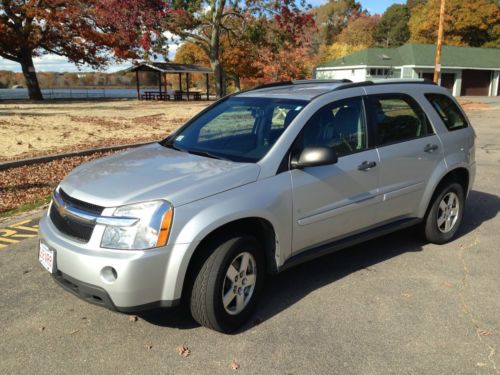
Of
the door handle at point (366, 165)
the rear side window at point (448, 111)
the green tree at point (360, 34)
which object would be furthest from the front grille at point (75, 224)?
the green tree at point (360, 34)

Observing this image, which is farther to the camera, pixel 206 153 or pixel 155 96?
pixel 155 96

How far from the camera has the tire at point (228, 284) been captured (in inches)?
125

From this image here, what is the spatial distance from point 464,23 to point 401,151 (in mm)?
64621

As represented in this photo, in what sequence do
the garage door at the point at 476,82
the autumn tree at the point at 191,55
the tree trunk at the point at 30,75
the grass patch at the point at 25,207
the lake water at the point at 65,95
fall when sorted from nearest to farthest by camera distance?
the grass patch at the point at 25,207 → the tree trunk at the point at 30,75 → the lake water at the point at 65,95 → the garage door at the point at 476,82 → the autumn tree at the point at 191,55

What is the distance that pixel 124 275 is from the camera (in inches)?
114

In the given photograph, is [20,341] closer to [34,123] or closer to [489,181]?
[489,181]

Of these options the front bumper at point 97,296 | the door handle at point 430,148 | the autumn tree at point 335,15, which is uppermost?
the autumn tree at point 335,15

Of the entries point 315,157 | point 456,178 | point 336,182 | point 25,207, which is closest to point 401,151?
point 336,182

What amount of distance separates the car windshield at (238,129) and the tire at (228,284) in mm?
725

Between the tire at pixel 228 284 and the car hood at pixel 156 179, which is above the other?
the car hood at pixel 156 179

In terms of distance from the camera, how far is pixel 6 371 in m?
2.94

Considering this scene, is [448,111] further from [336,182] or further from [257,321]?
[257,321]

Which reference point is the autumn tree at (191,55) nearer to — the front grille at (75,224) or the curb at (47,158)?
the curb at (47,158)

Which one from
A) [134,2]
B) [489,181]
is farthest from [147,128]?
[134,2]
